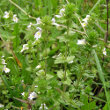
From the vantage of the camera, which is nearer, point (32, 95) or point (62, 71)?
point (32, 95)

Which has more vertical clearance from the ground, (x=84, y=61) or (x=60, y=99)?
(x=84, y=61)

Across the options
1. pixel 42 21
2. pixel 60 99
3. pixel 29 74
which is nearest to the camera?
pixel 42 21

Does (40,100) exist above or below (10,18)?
below

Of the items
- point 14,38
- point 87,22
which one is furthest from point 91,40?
point 14,38

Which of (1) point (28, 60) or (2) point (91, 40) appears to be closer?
(2) point (91, 40)

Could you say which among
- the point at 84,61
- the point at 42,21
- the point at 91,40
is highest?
the point at 42,21

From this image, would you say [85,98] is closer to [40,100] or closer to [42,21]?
[40,100]

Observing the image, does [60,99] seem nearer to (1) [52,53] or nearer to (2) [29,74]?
(2) [29,74]

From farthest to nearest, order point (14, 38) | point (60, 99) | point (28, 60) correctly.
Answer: point (14, 38)
point (28, 60)
point (60, 99)

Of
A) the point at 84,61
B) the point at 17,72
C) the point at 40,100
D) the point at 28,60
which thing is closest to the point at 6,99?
the point at 17,72
